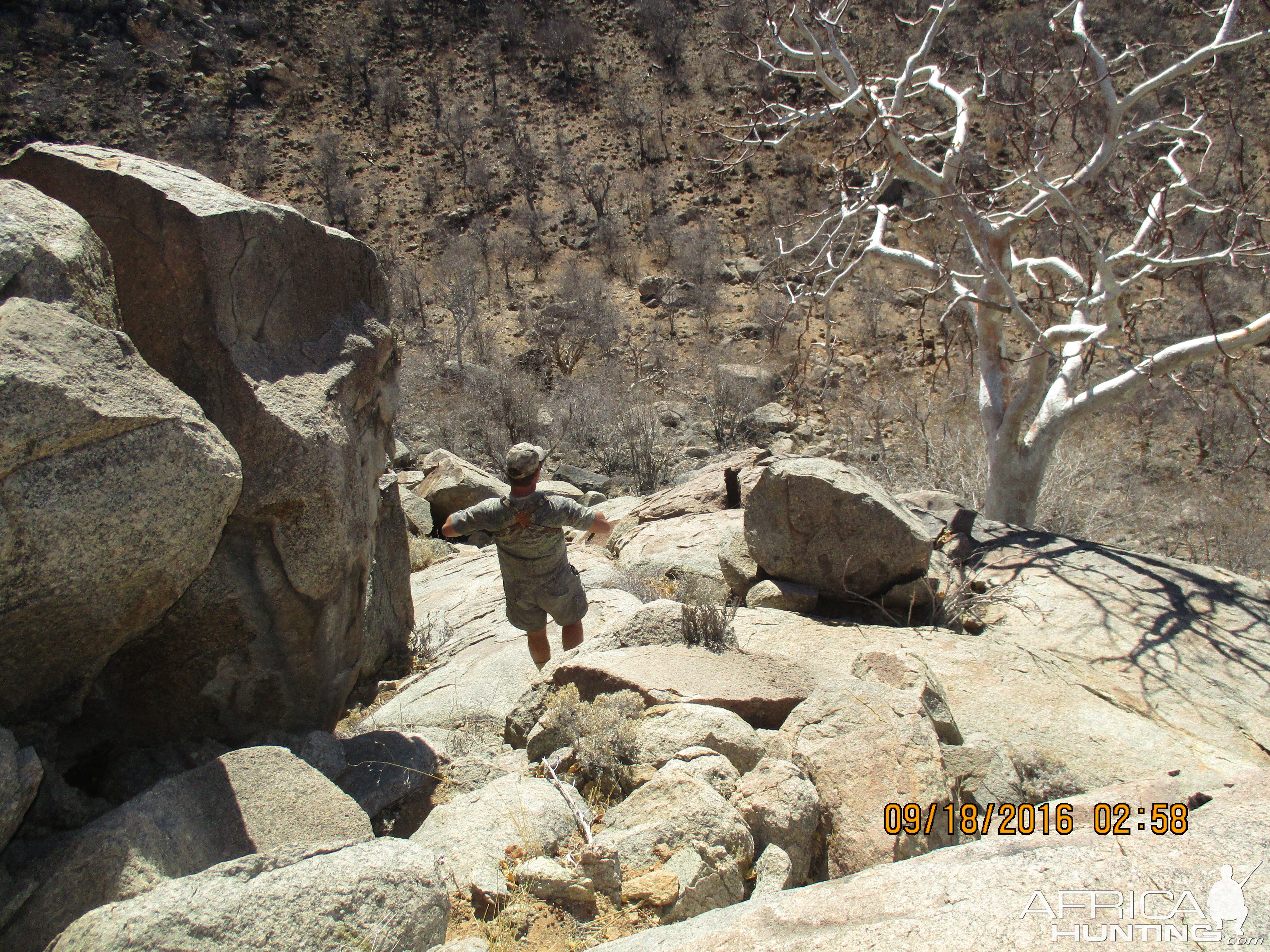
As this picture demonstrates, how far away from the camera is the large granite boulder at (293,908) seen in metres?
1.71

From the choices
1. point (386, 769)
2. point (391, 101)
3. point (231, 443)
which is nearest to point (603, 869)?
point (386, 769)

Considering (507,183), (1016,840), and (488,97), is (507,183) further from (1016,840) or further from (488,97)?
(1016,840)

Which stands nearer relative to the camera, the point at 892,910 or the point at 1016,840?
the point at 892,910

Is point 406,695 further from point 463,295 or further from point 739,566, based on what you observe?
point 463,295

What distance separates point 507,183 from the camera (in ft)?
76.0

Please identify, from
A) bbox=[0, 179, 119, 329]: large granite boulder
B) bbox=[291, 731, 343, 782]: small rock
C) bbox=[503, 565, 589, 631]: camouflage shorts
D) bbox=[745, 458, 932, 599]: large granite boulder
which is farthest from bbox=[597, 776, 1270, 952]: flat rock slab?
bbox=[745, 458, 932, 599]: large granite boulder

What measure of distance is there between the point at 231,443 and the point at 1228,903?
317 centimetres

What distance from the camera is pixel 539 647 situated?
4.67 metres

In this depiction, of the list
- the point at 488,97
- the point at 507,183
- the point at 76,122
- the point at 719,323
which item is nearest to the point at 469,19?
the point at 488,97

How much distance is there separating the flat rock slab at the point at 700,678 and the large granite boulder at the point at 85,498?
1618 millimetres

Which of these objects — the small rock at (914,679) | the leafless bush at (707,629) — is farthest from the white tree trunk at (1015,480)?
the leafless bush at (707,629)

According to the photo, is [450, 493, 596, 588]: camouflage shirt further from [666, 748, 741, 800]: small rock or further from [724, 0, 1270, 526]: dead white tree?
[724, 0, 1270, 526]: dead white tree

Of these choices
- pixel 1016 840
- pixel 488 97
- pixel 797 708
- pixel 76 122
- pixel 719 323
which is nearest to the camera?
pixel 1016 840

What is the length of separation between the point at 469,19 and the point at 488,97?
15.5ft
